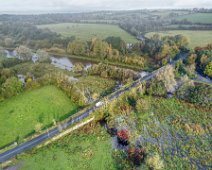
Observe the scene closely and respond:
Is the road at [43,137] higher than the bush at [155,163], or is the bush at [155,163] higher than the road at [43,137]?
the bush at [155,163]

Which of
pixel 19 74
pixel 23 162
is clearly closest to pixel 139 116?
pixel 23 162

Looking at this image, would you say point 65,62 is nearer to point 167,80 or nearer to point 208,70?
point 167,80

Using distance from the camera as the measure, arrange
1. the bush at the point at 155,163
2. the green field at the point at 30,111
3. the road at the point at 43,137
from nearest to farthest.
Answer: the bush at the point at 155,163 < the road at the point at 43,137 < the green field at the point at 30,111

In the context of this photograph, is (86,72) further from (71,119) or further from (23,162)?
(23,162)

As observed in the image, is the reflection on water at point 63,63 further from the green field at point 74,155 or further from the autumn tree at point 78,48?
the green field at point 74,155

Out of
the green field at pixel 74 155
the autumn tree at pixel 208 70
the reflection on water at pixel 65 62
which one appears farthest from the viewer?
the reflection on water at pixel 65 62

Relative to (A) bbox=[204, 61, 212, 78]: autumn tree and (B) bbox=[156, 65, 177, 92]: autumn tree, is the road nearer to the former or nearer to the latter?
(B) bbox=[156, 65, 177, 92]: autumn tree

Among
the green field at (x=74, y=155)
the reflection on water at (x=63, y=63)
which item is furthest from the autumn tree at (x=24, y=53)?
the green field at (x=74, y=155)
